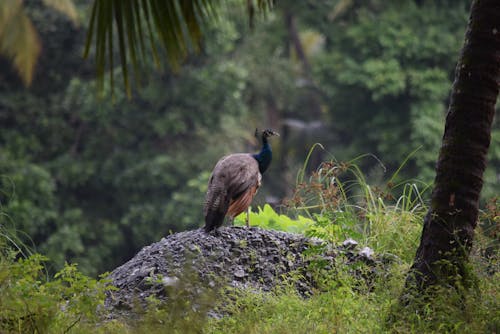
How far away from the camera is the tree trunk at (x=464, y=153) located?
4363 millimetres

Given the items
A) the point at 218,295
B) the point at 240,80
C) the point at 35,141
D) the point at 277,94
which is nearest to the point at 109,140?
the point at 35,141

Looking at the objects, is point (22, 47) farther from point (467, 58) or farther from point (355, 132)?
point (467, 58)

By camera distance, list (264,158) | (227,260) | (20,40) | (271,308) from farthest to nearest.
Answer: (20,40)
(264,158)
(227,260)
(271,308)

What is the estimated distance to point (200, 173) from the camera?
17.9 m

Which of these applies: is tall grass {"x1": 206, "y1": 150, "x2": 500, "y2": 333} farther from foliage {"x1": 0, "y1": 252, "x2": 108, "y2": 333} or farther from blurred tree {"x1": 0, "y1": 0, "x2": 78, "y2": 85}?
blurred tree {"x1": 0, "y1": 0, "x2": 78, "y2": 85}

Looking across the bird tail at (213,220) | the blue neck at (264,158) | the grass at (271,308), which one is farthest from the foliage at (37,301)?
the blue neck at (264,158)

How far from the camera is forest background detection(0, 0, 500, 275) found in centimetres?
1708

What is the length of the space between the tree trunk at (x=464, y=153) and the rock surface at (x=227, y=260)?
1.02 meters

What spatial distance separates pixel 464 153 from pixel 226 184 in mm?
2622

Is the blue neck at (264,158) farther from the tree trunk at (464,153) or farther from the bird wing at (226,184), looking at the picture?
the tree trunk at (464,153)

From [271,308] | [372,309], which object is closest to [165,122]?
[271,308]

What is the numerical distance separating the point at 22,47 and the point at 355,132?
9890mm

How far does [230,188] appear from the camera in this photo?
6.55m

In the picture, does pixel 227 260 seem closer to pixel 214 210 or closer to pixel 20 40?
pixel 214 210
